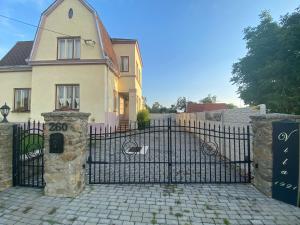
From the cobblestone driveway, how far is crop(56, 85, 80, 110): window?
32.0ft

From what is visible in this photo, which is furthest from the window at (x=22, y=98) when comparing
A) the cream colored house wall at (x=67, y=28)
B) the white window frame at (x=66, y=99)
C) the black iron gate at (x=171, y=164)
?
the black iron gate at (x=171, y=164)

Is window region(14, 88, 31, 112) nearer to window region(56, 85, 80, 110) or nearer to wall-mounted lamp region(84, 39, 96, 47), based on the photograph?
window region(56, 85, 80, 110)

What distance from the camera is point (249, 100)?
24.1 meters

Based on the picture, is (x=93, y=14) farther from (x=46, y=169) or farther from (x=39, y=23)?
(x=46, y=169)

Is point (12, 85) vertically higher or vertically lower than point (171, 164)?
higher

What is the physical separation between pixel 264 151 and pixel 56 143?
5.03 metres

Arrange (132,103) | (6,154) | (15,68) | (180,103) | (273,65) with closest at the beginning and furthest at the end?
(6,154) → (15,68) → (132,103) → (273,65) → (180,103)

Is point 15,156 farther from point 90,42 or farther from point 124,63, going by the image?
point 124,63

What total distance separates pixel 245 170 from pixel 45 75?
14.0m

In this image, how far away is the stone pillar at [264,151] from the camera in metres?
4.84

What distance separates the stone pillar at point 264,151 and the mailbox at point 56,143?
16.0 ft

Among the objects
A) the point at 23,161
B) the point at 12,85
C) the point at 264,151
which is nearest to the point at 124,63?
the point at 12,85

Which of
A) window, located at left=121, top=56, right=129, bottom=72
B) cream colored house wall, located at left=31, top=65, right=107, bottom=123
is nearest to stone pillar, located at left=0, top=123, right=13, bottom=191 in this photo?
cream colored house wall, located at left=31, top=65, right=107, bottom=123

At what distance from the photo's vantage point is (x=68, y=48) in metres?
14.6
